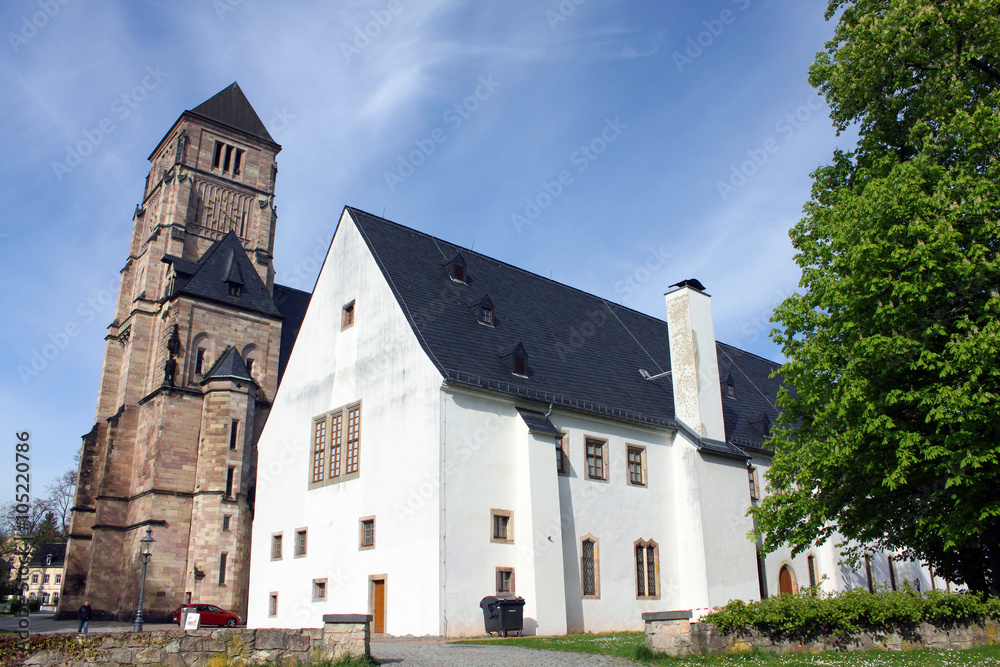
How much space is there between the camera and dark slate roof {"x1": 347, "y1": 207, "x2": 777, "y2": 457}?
23109mm

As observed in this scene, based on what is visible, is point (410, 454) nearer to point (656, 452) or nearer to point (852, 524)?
point (656, 452)

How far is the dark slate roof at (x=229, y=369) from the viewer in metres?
37.4

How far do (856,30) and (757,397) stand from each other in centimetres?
2063

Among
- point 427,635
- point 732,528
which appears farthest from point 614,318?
point 427,635

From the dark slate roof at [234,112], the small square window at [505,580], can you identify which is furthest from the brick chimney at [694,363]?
the dark slate roof at [234,112]

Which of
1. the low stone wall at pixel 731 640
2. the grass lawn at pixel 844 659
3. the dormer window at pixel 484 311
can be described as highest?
the dormer window at pixel 484 311

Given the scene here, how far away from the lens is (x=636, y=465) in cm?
2545

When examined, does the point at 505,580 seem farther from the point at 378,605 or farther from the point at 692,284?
the point at 692,284

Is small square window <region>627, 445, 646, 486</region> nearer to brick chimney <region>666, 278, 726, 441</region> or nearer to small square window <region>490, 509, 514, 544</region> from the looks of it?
brick chimney <region>666, 278, 726, 441</region>

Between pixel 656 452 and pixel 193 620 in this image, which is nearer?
pixel 193 620

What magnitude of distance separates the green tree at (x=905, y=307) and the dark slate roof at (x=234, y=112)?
154 feet

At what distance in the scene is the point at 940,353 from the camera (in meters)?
13.8

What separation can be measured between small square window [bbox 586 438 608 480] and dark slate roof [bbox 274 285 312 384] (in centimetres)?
2455

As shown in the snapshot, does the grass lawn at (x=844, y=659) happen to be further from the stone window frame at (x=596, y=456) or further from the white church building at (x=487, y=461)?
the stone window frame at (x=596, y=456)
